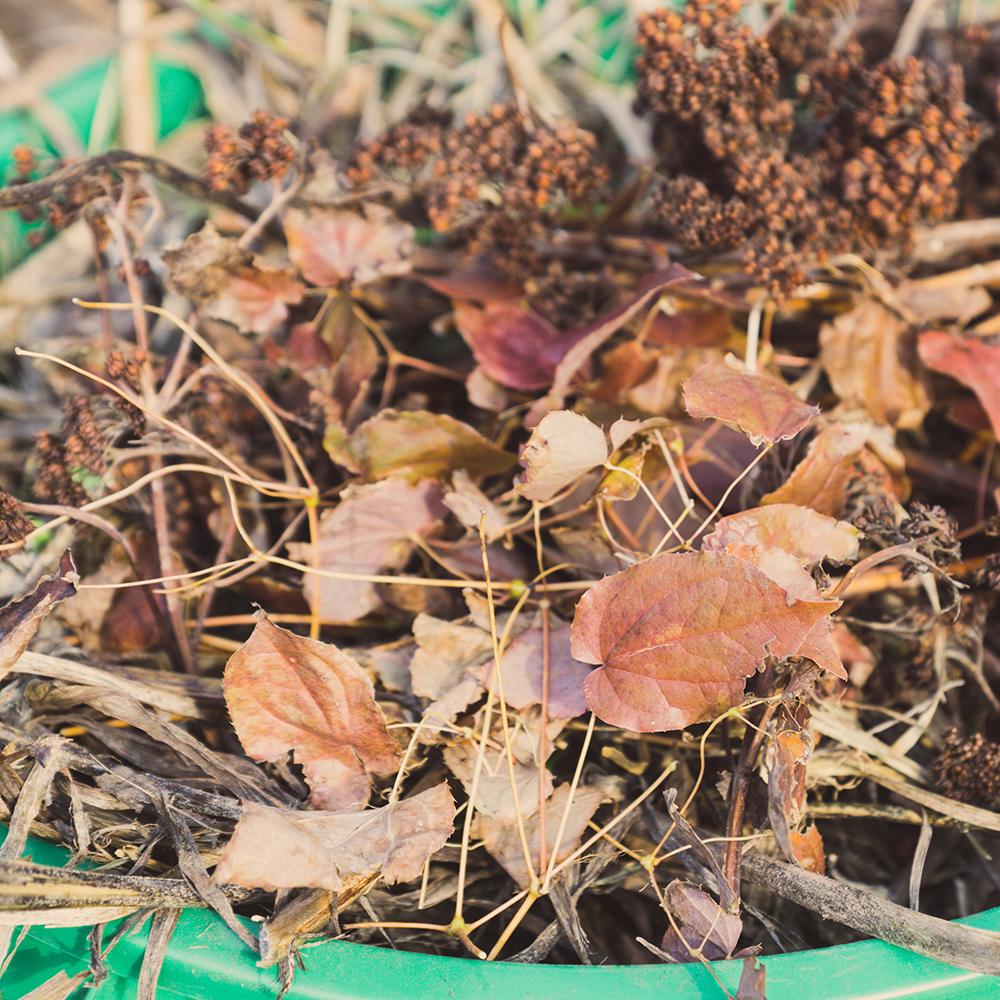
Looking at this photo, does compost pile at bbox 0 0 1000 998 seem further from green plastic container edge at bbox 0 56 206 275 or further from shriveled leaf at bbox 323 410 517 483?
green plastic container edge at bbox 0 56 206 275

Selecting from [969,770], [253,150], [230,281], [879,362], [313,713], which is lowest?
[969,770]

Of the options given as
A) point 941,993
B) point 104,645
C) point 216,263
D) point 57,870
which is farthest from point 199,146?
point 941,993

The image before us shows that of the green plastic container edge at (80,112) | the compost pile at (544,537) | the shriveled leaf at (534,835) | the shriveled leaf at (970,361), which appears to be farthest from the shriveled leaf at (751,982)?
the green plastic container edge at (80,112)

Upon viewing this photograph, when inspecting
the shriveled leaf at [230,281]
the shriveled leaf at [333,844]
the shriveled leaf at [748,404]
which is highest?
the shriveled leaf at [230,281]

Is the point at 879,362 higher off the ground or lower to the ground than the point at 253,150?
lower

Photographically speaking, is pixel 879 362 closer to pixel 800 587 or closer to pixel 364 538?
pixel 800 587

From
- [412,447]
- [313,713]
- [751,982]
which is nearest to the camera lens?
[751,982]

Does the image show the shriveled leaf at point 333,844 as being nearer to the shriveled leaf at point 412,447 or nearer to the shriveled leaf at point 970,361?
the shriveled leaf at point 412,447

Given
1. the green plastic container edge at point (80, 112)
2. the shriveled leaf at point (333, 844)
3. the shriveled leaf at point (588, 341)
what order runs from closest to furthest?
the shriveled leaf at point (333, 844) < the shriveled leaf at point (588, 341) < the green plastic container edge at point (80, 112)

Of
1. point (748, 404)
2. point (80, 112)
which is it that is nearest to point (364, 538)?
point (748, 404)
